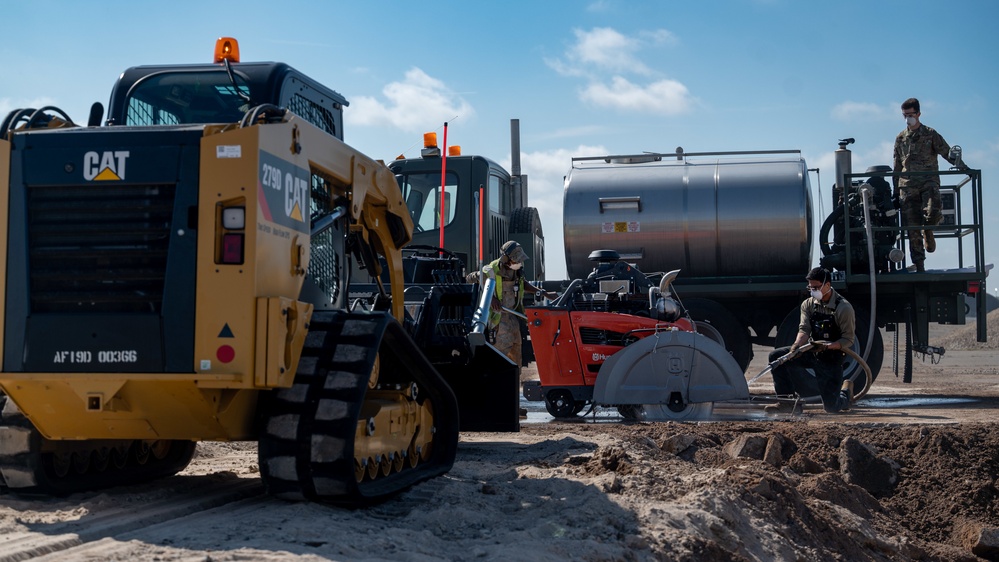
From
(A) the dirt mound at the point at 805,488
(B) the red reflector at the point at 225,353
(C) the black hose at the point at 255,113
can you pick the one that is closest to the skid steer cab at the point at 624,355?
(A) the dirt mound at the point at 805,488

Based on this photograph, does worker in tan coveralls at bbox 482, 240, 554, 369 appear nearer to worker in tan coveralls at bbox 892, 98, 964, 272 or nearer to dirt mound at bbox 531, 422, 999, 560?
dirt mound at bbox 531, 422, 999, 560

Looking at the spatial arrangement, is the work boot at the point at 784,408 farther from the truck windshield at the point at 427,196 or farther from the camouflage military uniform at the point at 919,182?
the truck windshield at the point at 427,196

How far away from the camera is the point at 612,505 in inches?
244

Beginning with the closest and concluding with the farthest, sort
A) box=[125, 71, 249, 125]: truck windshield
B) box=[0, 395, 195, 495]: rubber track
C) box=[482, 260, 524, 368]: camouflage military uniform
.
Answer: box=[0, 395, 195, 495]: rubber track, box=[125, 71, 249, 125]: truck windshield, box=[482, 260, 524, 368]: camouflage military uniform

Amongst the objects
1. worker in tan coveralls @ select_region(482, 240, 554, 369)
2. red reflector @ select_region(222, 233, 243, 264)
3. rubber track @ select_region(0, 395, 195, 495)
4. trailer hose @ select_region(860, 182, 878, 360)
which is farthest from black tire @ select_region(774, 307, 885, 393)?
red reflector @ select_region(222, 233, 243, 264)

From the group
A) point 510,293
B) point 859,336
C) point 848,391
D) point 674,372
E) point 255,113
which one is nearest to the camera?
point 255,113

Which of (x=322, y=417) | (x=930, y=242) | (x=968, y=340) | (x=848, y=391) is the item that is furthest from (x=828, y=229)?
(x=968, y=340)

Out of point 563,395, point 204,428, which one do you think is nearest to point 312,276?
point 204,428

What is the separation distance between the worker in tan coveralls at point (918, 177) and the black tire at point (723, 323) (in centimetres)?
236

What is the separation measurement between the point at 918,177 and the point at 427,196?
6.14m

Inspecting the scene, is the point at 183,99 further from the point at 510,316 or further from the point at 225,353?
the point at 510,316

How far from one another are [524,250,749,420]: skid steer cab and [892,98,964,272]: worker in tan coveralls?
358cm

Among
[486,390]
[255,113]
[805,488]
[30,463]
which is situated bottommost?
[805,488]

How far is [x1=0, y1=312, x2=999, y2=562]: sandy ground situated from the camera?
5016mm
